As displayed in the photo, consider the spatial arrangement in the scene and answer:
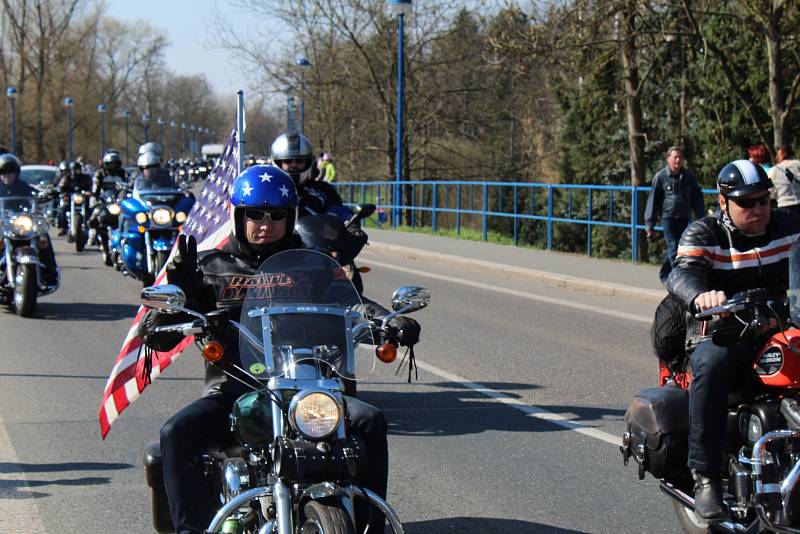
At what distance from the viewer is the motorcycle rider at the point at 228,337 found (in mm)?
4074

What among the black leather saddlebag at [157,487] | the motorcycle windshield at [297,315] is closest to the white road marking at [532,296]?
the black leather saddlebag at [157,487]

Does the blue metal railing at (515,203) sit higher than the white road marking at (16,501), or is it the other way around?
the blue metal railing at (515,203)

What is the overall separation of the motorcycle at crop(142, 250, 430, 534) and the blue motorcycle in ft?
32.7

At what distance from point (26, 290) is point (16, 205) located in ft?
3.12

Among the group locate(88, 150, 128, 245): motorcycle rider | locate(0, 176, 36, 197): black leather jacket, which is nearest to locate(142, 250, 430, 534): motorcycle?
locate(0, 176, 36, 197): black leather jacket

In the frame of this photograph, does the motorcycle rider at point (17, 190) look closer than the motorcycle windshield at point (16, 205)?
No

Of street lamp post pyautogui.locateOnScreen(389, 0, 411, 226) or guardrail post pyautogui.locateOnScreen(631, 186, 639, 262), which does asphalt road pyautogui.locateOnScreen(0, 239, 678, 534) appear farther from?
street lamp post pyautogui.locateOnScreen(389, 0, 411, 226)

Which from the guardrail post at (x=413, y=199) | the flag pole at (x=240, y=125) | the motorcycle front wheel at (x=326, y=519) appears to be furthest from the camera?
the guardrail post at (x=413, y=199)

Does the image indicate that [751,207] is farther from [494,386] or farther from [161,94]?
[161,94]

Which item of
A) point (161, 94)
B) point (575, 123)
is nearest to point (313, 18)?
point (575, 123)

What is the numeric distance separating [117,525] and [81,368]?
4.39 metres

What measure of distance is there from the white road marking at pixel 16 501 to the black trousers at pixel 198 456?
1.39 m

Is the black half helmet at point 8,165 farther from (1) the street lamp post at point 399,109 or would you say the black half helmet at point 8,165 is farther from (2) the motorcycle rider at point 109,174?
(1) the street lamp post at point 399,109

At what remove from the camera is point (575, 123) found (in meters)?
35.7
